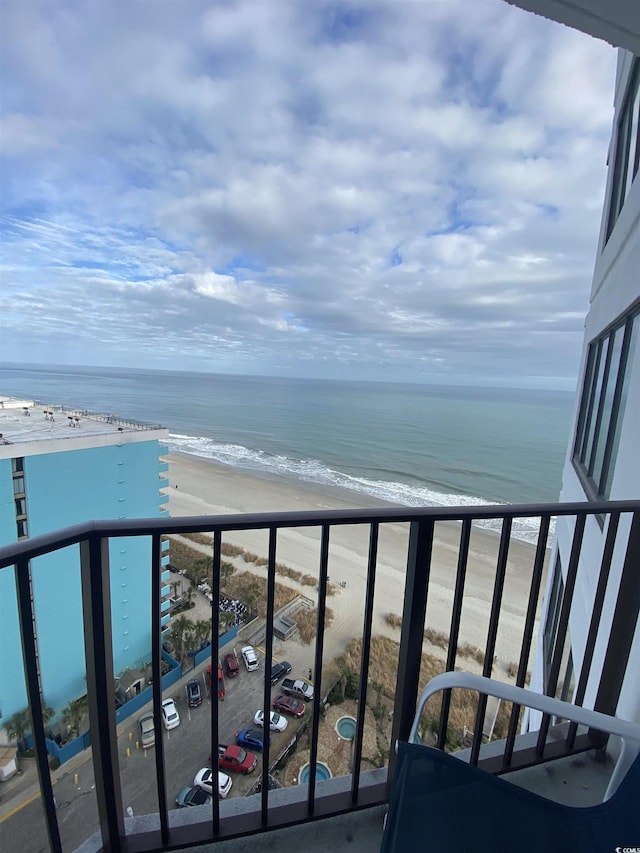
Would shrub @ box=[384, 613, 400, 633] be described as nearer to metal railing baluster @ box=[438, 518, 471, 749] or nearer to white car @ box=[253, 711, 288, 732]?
white car @ box=[253, 711, 288, 732]

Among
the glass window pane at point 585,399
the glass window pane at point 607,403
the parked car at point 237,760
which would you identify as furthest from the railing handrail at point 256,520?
the parked car at point 237,760

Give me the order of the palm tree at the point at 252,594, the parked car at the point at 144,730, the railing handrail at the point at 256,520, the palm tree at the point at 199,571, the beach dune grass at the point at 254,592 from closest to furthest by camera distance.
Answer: the railing handrail at the point at 256,520 < the parked car at the point at 144,730 < the palm tree at the point at 252,594 < the beach dune grass at the point at 254,592 < the palm tree at the point at 199,571

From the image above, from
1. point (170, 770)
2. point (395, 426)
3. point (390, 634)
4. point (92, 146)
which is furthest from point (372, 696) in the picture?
point (395, 426)

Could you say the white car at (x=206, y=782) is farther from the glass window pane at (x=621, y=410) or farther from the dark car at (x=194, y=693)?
the glass window pane at (x=621, y=410)

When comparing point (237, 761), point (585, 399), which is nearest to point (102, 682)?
point (585, 399)

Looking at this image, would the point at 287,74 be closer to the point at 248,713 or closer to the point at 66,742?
the point at 248,713

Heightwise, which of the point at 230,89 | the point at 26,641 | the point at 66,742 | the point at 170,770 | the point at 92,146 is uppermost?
the point at 92,146

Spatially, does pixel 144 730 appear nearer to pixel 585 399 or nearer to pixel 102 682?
pixel 102 682
